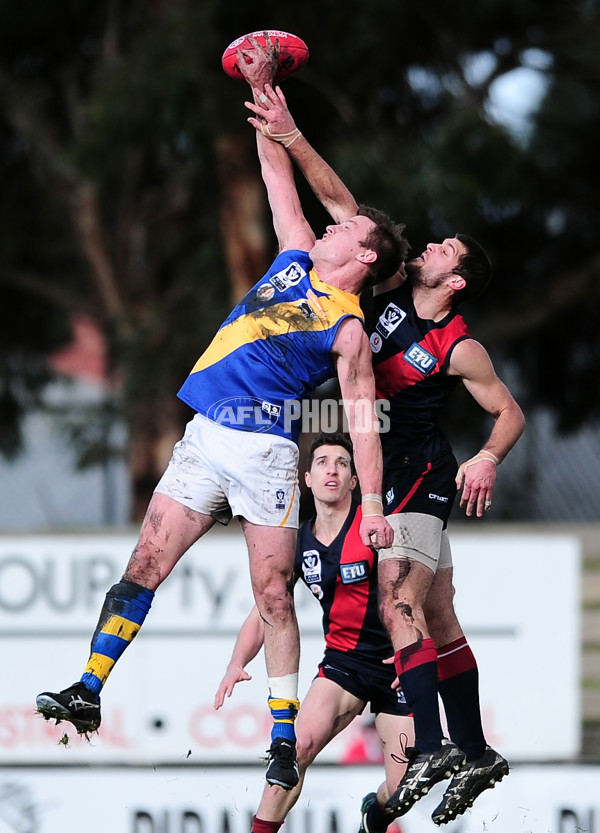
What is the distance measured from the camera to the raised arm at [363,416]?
469 cm


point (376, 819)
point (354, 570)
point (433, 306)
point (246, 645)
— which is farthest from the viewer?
point (376, 819)

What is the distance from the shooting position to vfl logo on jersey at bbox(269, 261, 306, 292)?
4.92 m

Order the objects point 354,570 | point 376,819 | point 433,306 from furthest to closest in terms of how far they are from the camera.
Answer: point 376,819 < point 354,570 < point 433,306

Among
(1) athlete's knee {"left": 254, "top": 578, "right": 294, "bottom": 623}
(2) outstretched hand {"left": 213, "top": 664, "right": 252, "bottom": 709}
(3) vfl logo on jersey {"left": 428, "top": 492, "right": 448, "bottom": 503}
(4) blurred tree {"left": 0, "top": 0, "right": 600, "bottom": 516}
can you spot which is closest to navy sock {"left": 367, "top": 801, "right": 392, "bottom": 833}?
(2) outstretched hand {"left": 213, "top": 664, "right": 252, "bottom": 709}

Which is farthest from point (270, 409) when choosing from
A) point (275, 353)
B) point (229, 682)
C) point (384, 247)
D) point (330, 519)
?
point (229, 682)

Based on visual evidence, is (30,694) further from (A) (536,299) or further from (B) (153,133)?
A: (A) (536,299)

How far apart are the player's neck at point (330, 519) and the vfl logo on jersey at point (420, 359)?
3.35 ft

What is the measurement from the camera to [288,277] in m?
4.93

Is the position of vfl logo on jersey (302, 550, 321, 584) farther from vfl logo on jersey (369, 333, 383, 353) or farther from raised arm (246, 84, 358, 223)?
raised arm (246, 84, 358, 223)

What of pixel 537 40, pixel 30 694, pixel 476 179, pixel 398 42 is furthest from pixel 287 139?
pixel 537 40

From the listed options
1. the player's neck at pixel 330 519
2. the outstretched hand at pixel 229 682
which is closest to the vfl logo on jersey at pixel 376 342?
the player's neck at pixel 330 519

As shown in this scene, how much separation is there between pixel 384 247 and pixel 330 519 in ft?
4.86

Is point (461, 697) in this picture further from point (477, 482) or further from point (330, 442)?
point (330, 442)

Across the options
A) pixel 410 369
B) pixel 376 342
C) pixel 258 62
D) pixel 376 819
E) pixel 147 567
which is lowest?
pixel 376 819
